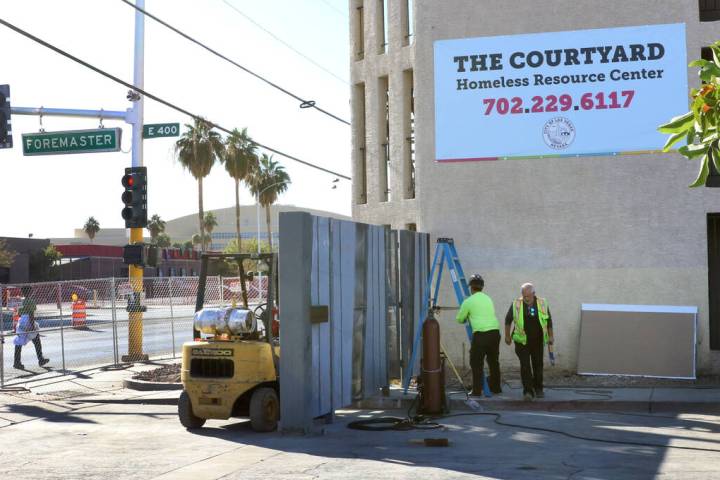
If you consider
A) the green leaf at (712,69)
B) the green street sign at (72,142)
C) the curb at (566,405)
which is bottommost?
the curb at (566,405)

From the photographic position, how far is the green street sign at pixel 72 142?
21047mm

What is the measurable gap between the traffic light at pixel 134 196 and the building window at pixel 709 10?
11720 mm

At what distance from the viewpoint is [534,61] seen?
18328 mm

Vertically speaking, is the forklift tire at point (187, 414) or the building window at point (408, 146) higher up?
the building window at point (408, 146)

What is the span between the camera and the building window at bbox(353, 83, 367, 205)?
69.0 feet

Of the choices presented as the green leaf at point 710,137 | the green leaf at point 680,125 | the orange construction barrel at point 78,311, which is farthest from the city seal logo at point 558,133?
the orange construction barrel at point 78,311

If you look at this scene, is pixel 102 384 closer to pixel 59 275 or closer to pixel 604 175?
pixel 604 175

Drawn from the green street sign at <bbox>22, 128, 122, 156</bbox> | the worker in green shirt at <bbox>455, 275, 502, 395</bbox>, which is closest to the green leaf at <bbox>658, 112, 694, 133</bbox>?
the worker in green shirt at <bbox>455, 275, 502, 395</bbox>

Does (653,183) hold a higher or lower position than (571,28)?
lower

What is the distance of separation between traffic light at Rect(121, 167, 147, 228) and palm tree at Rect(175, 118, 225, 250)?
50014mm

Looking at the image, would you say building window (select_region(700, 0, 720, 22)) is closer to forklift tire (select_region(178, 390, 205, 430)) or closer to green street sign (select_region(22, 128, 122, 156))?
forklift tire (select_region(178, 390, 205, 430))

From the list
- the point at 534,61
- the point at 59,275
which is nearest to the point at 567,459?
the point at 534,61

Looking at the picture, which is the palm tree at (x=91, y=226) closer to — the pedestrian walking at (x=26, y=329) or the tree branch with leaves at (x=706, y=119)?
the pedestrian walking at (x=26, y=329)

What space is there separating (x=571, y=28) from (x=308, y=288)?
889 cm
